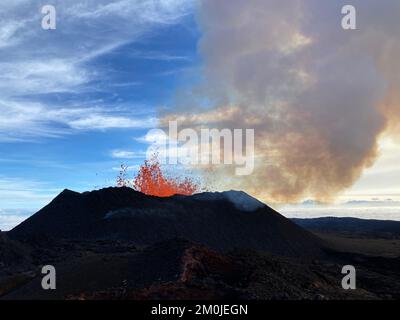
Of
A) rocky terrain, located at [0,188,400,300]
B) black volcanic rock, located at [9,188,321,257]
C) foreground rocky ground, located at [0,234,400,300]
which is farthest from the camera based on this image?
black volcanic rock, located at [9,188,321,257]

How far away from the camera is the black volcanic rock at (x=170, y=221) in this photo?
169 ft

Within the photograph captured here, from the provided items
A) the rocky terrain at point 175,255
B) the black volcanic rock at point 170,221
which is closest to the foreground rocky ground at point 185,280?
the rocky terrain at point 175,255

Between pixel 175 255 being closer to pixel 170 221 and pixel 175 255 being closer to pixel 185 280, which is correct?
pixel 185 280

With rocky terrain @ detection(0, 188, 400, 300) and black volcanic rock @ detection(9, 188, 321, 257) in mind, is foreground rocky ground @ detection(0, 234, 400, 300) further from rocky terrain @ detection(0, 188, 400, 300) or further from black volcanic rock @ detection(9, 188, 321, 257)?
black volcanic rock @ detection(9, 188, 321, 257)

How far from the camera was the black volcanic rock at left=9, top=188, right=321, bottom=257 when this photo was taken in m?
51.7

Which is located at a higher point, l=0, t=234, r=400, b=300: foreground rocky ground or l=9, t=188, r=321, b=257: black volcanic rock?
l=9, t=188, r=321, b=257: black volcanic rock

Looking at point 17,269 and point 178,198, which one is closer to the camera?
point 17,269

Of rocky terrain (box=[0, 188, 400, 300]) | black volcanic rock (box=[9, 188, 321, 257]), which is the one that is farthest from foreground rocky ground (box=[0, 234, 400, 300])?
black volcanic rock (box=[9, 188, 321, 257])

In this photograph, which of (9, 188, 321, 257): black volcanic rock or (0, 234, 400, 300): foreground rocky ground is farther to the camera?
(9, 188, 321, 257): black volcanic rock

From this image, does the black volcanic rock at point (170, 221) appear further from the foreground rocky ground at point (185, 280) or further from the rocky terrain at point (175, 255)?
the foreground rocky ground at point (185, 280)
